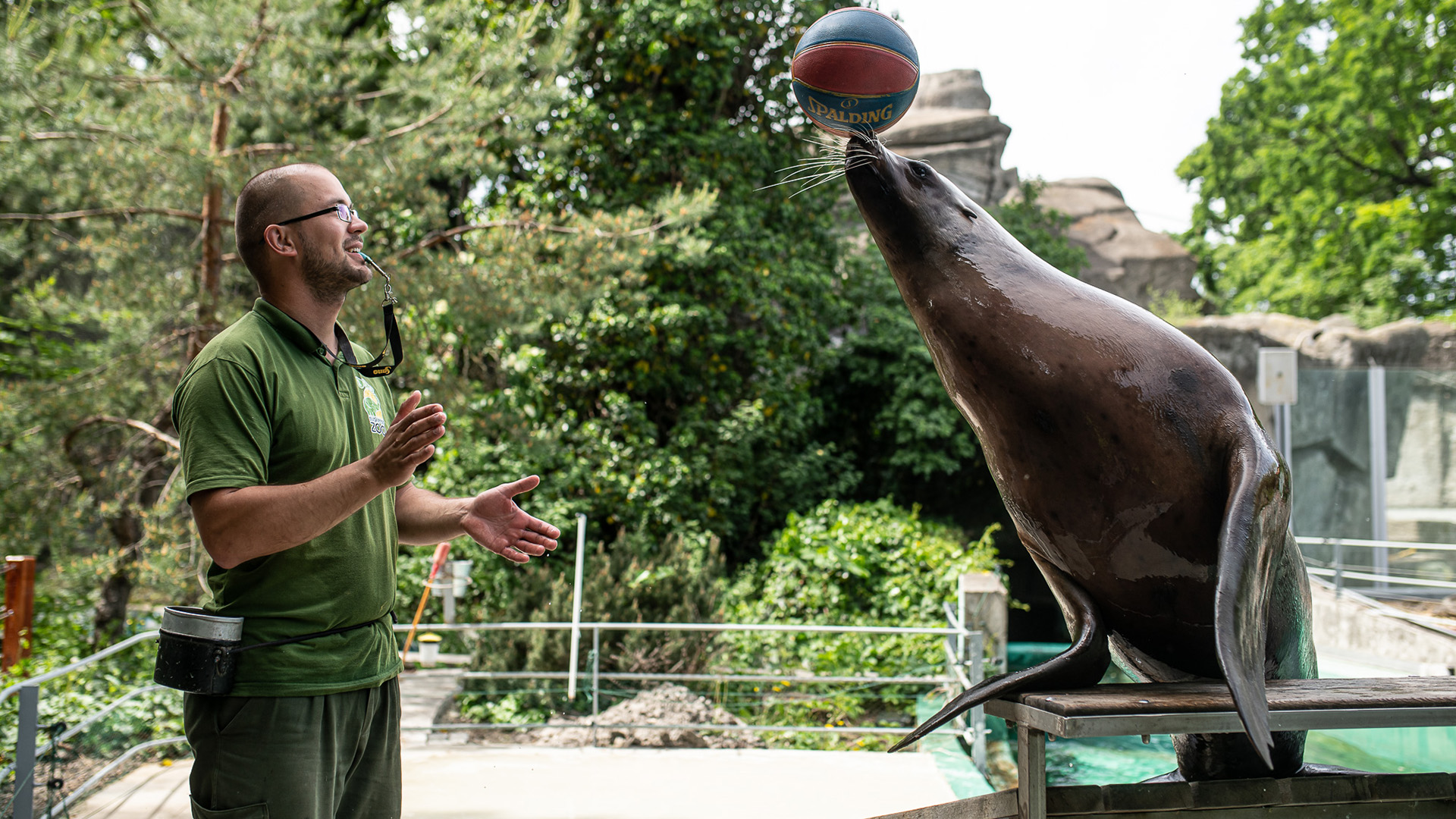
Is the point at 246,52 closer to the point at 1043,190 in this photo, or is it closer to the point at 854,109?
the point at 854,109

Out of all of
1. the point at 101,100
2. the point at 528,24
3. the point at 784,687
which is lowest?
the point at 784,687

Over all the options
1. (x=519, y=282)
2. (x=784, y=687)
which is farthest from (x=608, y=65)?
(x=784, y=687)

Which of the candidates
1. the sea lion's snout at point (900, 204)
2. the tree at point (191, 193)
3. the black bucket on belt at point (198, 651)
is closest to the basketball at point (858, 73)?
the sea lion's snout at point (900, 204)

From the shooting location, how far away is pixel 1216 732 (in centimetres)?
159

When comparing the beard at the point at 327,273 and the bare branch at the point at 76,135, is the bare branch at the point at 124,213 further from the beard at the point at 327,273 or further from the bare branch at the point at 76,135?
the beard at the point at 327,273

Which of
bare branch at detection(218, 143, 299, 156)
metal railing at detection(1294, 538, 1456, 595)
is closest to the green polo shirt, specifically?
bare branch at detection(218, 143, 299, 156)

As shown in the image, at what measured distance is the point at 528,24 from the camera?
6500 millimetres

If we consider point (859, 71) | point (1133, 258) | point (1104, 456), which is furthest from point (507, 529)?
point (1133, 258)

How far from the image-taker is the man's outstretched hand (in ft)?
6.38

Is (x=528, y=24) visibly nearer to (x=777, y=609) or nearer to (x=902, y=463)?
(x=777, y=609)

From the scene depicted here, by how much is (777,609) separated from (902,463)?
329cm

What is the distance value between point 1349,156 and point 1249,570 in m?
20.5

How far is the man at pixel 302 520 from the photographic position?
62.5 inches

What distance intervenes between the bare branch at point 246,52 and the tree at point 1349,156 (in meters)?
18.4
